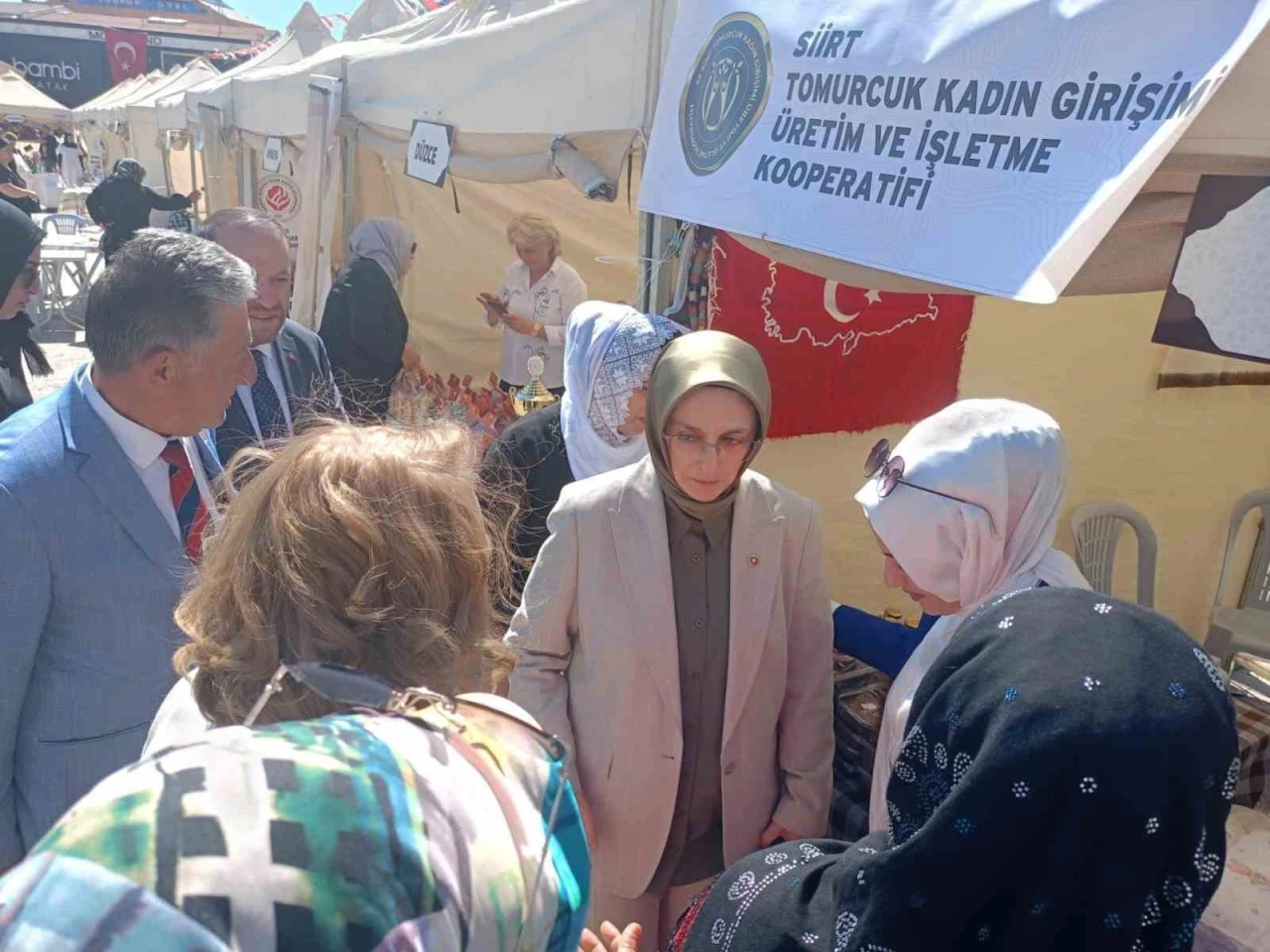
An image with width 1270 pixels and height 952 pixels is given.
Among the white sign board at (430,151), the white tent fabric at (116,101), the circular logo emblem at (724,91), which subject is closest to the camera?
the circular logo emblem at (724,91)

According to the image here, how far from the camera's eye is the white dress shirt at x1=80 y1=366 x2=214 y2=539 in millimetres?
1610

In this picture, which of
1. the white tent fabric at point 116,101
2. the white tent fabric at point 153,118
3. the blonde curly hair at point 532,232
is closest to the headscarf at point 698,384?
the blonde curly hair at point 532,232

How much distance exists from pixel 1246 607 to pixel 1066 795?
4.18 meters

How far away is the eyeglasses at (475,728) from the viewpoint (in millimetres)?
745

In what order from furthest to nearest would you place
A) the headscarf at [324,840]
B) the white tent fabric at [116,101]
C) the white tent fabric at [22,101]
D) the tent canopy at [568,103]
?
the white tent fabric at [22,101]
the white tent fabric at [116,101]
the tent canopy at [568,103]
the headscarf at [324,840]

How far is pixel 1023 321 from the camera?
339 cm

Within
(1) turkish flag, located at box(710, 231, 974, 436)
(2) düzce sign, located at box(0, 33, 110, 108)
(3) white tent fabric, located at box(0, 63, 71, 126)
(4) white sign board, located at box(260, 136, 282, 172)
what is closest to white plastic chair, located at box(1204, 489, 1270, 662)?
(1) turkish flag, located at box(710, 231, 974, 436)

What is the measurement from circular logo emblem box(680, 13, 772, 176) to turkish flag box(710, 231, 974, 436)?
522 mm

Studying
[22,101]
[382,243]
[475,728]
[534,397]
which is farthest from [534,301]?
[22,101]

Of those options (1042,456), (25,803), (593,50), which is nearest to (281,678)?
(25,803)

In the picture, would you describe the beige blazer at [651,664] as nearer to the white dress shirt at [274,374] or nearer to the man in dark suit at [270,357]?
the man in dark suit at [270,357]

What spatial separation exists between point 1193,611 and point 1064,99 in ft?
11.5

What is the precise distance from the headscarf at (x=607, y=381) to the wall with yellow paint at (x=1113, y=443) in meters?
1.02

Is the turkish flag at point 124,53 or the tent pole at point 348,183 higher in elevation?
the turkish flag at point 124,53
